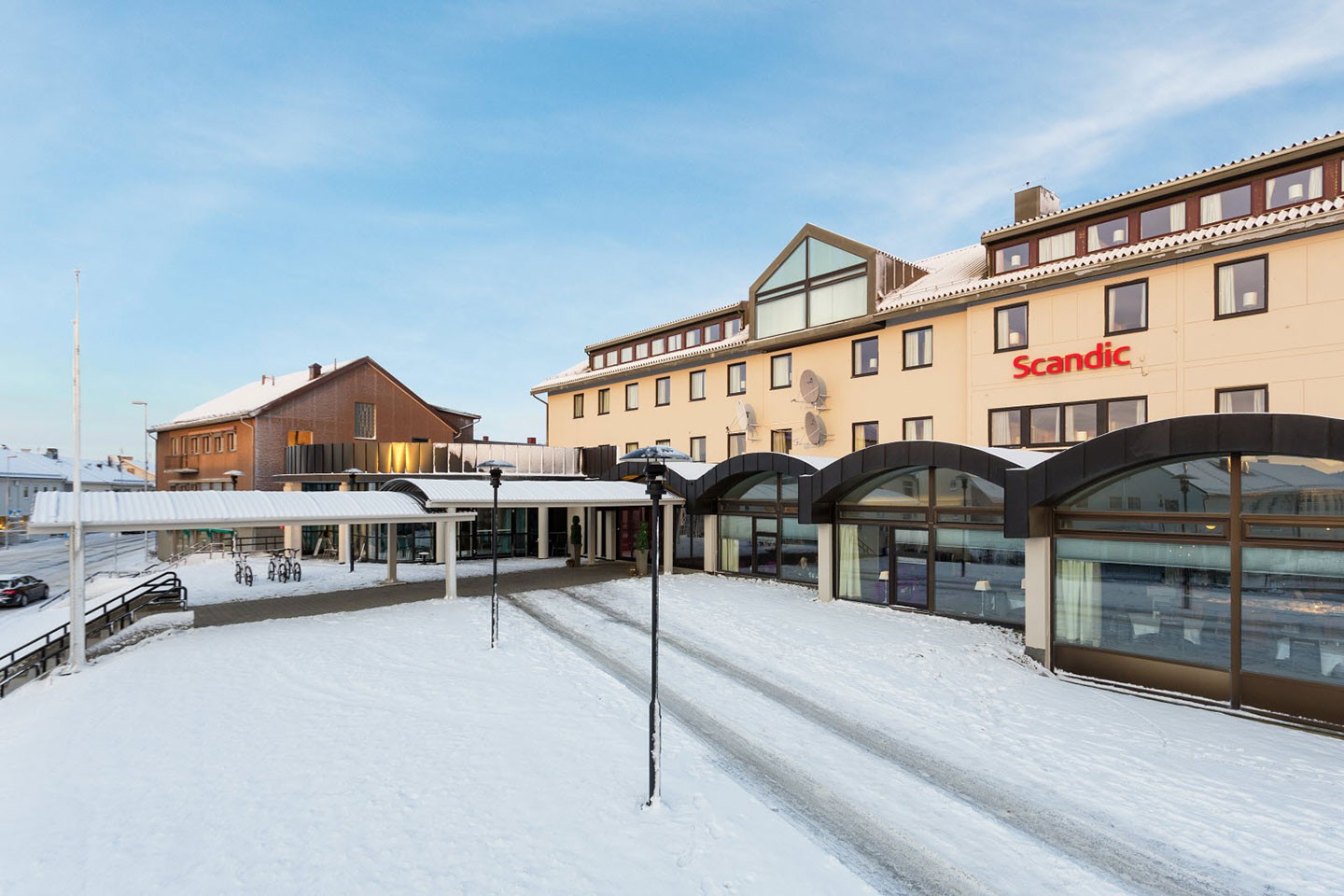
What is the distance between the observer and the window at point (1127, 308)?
17797mm

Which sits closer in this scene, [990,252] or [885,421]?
[990,252]

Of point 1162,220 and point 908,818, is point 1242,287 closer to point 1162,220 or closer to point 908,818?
point 1162,220

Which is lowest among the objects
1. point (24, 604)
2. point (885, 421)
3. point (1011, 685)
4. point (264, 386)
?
point (24, 604)

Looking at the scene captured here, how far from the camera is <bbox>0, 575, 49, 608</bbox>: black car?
3067 cm

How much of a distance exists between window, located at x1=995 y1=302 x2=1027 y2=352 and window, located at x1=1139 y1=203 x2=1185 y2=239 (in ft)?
11.6

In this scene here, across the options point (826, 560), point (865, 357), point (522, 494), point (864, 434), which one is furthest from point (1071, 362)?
point (522, 494)

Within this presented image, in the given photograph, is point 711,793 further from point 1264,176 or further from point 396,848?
point 1264,176

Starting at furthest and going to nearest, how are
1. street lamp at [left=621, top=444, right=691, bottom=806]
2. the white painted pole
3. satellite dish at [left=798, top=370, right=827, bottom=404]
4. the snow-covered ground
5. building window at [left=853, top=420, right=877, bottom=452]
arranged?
satellite dish at [left=798, top=370, right=827, bottom=404] < building window at [left=853, top=420, right=877, bottom=452] < the white painted pole < street lamp at [left=621, top=444, right=691, bottom=806] < the snow-covered ground

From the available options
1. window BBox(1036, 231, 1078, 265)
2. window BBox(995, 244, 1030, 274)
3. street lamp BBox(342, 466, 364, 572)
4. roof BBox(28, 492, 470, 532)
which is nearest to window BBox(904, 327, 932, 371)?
window BBox(995, 244, 1030, 274)

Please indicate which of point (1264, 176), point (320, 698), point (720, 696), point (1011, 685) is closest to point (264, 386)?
point (320, 698)

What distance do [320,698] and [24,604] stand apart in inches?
1248

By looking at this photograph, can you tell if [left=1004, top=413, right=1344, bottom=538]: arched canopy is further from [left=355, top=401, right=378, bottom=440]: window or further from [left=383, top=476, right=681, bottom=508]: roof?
[left=355, top=401, right=378, bottom=440]: window

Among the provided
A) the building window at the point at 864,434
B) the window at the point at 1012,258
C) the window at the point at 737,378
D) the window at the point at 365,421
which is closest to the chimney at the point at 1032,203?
the window at the point at 1012,258

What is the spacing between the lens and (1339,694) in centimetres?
1071
